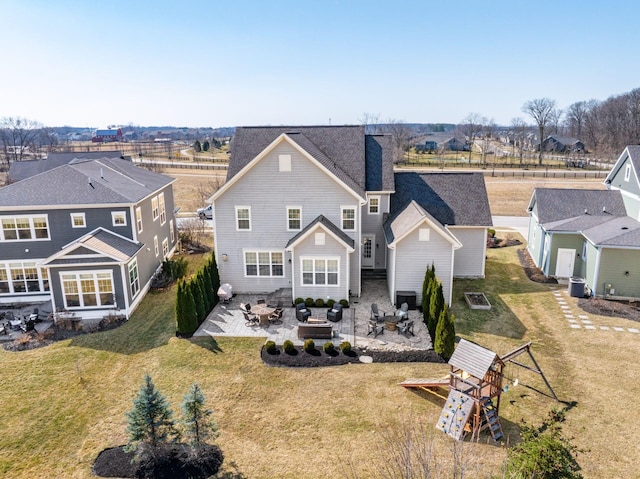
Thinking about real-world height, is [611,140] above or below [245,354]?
above

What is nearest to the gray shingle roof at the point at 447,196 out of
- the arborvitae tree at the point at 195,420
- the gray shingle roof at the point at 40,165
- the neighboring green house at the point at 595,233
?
the neighboring green house at the point at 595,233

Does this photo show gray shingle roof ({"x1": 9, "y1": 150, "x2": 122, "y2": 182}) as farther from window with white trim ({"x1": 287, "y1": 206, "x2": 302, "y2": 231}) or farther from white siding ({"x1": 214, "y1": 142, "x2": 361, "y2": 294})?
window with white trim ({"x1": 287, "y1": 206, "x2": 302, "y2": 231})

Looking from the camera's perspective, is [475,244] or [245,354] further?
[475,244]

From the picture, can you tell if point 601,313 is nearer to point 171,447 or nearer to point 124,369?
point 171,447

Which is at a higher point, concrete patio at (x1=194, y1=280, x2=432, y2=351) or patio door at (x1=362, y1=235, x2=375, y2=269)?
patio door at (x1=362, y1=235, x2=375, y2=269)

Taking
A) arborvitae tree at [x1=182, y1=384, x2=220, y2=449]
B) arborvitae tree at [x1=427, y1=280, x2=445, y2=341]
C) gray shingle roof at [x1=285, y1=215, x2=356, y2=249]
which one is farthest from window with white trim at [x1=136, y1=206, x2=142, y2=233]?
arborvitae tree at [x1=427, y1=280, x2=445, y2=341]

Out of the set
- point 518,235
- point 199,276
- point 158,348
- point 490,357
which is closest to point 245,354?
point 158,348

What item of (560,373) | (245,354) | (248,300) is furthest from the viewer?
(248,300)

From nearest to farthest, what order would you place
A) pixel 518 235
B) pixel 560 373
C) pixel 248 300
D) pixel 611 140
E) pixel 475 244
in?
pixel 560 373, pixel 248 300, pixel 475 244, pixel 518 235, pixel 611 140
